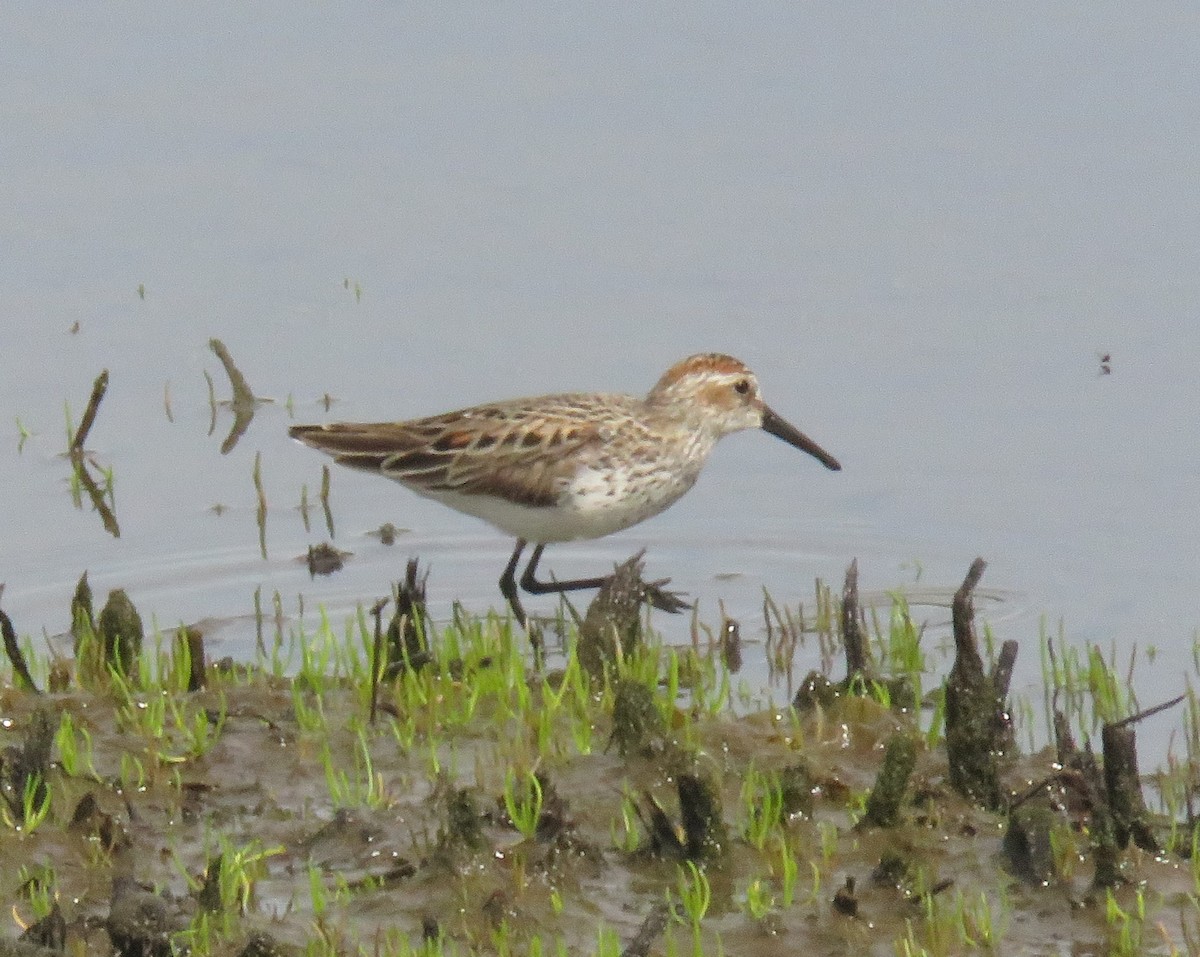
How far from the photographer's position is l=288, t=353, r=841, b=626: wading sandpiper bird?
9.41 meters

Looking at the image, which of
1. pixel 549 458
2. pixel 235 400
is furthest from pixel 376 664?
pixel 235 400

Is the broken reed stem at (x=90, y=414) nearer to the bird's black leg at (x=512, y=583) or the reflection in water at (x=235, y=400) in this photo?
the reflection in water at (x=235, y=400)

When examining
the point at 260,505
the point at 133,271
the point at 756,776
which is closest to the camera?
the point at 756,776

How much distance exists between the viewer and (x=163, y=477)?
449 inches

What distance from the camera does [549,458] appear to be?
941 cm

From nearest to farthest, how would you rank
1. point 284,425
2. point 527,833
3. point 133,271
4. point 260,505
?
point 527,833 < point 260,505 < point 284,425 < point 133,271

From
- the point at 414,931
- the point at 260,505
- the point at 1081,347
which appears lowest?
the point at 414,931

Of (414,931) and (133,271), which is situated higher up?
(133,271)

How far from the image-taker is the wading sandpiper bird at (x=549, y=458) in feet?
30.9

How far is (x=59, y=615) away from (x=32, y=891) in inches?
155

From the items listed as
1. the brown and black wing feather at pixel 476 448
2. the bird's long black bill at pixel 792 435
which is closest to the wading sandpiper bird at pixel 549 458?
the brown and black wing feather at pixel 476 448

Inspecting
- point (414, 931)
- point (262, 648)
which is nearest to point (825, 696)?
point (414, 931)

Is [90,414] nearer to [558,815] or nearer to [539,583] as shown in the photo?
Answer: [539,583]

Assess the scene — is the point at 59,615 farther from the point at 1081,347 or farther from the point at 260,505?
the point at 1081,347
